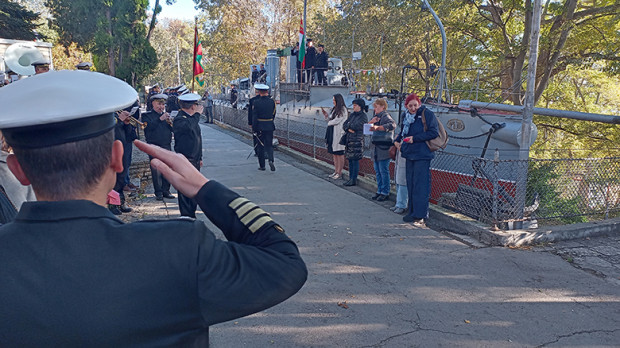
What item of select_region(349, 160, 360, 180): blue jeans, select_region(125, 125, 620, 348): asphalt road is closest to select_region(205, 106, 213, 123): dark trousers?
select_region(349, 160, 360, 180): blue jeans

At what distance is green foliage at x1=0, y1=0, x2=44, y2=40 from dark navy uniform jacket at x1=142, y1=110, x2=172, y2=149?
20.9m

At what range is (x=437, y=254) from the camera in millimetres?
5449

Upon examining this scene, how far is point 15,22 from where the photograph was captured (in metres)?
23.5

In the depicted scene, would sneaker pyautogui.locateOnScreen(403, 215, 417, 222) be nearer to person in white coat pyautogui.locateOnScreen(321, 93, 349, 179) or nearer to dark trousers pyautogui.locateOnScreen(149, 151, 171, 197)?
person in white coat pyautogui.locateOnScreen(321, 93, 349, 179)

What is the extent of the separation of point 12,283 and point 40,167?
0.28 m

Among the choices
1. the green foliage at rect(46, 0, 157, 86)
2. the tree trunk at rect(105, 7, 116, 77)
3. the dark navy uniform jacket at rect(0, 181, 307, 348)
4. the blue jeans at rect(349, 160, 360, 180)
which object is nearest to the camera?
the dark navy uniform jacket at rect(0, 181, 307, 348)

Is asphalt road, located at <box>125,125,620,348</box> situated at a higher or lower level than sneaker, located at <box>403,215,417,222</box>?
lower

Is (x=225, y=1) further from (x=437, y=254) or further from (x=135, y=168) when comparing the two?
(x=437, y=254)

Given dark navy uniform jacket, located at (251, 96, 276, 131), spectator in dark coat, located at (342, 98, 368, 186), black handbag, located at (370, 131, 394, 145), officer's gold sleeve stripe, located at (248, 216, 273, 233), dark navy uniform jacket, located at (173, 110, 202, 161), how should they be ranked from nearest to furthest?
officer's gold sleeve stripe, located at (248, 216, 273, 233), dark navy uniform jacket, located at (173, 110, 202, 161), black handbag, located at (370, 131, 394, 145), spectator in dark coat, located at (342, 98, 368, 186), dark navy uniform jacket, located at (251, 96, 276, 131)

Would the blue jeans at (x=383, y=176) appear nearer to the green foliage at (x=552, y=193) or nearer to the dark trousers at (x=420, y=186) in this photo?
the dark trousers at (x=420, y=186)

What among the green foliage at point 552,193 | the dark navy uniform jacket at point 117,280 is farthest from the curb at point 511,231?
the dark navy uniform jacket at point 117,280

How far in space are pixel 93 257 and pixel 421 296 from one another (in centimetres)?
381

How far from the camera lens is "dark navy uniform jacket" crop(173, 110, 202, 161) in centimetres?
686

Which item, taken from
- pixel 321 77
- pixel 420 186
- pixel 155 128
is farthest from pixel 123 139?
pixel 321 77
